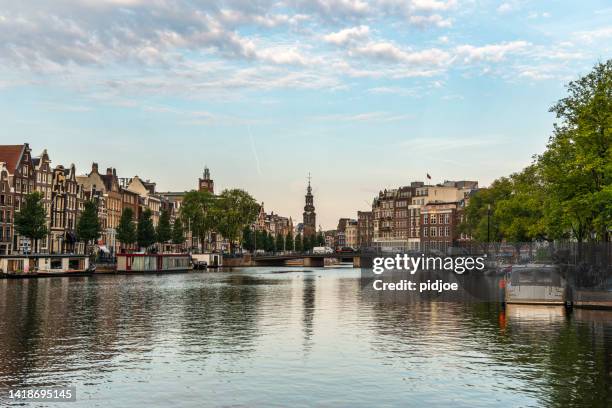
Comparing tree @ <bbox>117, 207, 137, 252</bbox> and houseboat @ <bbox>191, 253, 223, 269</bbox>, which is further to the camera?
houseboat @ <bbox>191, 253, 223, 269</bbox>

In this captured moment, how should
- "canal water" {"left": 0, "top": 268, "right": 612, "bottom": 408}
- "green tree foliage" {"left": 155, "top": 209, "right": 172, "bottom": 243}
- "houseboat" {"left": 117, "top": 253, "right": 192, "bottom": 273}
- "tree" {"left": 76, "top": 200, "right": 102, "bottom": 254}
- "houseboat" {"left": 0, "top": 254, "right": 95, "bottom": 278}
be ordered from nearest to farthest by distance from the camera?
"canal water" {"left": 0, "top": 268, "right": 612, "bottom": 408} < "houseboat" {"left": 0, "top": 254, "right": 95, "bottom": 278} < "tree" {"left": 76, "top": 200, "right": 102, "bottom": 254} < "houseboat" {"left": 117, "top": 253, "right": 192, "bottom": 273} < "green tree foliage" {"left": 155, "top": 209, "right": 172, "bottom": 243}

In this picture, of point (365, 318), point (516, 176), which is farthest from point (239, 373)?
point (516, 176)

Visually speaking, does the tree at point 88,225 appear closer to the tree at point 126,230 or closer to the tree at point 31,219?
the tree at point 126,230

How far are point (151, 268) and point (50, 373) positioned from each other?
12457 cm

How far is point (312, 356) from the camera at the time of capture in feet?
112

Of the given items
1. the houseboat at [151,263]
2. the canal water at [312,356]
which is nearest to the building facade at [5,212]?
the houseboat at [151,263]

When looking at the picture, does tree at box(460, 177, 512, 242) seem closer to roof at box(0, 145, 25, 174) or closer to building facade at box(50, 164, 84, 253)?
building facade at box(50, 164, 84, 253)

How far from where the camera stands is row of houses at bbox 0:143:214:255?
131000 millimetres

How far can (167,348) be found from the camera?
118ft

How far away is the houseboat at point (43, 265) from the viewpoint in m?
115

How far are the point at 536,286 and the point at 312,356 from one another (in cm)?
3129

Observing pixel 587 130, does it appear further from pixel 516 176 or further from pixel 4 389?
pixel 516 176

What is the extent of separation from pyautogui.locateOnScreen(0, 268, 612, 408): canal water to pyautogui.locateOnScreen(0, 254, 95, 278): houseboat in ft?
200

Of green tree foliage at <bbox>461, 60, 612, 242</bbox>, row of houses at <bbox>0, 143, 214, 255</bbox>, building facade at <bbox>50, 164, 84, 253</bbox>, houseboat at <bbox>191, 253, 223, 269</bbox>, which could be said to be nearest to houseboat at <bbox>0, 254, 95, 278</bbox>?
row of houses at <bbox>0, 143, 214, 255</bbox>
